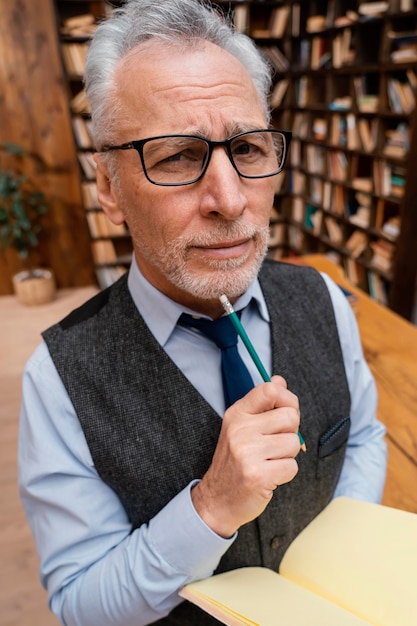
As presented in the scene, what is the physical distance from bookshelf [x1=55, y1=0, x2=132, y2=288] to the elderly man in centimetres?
281

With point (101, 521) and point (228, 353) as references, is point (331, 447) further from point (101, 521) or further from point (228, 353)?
point (101, 521)

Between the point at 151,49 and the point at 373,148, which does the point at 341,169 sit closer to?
the point at 373,148

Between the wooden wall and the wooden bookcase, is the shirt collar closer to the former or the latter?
the wooden bookcase

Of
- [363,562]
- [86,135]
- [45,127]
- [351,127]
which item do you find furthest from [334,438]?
[45,127]

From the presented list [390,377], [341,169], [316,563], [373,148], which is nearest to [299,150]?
[341,169]

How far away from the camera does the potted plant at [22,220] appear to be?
3912 millimetres

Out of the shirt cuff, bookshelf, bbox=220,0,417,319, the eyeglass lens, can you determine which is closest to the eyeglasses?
the eyeglass lens

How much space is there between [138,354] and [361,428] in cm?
57

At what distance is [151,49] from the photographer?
72 cm

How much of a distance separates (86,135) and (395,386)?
12.0 ft

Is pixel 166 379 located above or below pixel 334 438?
above

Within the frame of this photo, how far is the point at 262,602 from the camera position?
24.1 inches

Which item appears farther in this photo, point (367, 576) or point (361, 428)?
point (361, 428)

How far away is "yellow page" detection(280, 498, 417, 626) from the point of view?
0.61 meters
